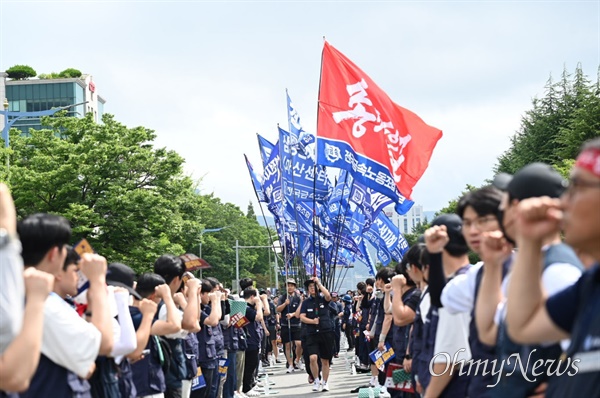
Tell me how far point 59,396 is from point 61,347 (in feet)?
1.03

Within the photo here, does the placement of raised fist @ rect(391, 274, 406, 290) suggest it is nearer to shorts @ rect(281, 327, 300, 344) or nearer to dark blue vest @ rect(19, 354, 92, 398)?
dark blue vest @ rect(19, 354, 92, 398)

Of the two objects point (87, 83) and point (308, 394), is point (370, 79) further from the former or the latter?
point (87, 83)

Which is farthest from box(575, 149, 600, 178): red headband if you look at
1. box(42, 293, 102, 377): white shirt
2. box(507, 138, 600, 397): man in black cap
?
box(42, 293, 102, 377): white shirt

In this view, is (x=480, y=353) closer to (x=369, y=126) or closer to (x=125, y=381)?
(x=125, y=381)

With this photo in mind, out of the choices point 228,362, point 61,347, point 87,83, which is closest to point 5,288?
point 61,347

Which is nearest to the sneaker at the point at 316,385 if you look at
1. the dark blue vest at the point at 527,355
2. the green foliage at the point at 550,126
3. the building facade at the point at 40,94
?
the dark blue vest at the point at 527,355

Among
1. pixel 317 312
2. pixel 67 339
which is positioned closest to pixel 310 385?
pixel 317 312

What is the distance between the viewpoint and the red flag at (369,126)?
17625 millimetres

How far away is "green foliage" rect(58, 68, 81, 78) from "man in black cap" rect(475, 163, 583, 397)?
123223mm

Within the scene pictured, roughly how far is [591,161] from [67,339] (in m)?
2.99

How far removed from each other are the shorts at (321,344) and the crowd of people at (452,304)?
9.55 metres

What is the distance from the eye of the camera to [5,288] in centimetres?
343

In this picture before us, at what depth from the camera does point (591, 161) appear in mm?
2965

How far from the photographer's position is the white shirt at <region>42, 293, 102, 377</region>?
489 cm
